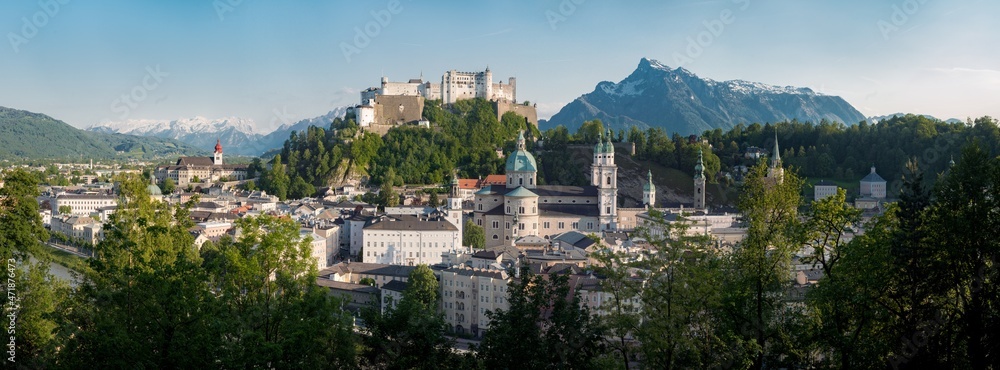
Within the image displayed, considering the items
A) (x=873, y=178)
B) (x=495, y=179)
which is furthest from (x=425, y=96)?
(x=873, y=178)

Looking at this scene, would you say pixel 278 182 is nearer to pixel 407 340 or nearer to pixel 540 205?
pixel 540 205

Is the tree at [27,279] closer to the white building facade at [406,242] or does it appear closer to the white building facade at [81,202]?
the white building facade at [406,242]

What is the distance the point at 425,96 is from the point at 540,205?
33837mm

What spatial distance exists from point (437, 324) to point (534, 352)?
1798 mm

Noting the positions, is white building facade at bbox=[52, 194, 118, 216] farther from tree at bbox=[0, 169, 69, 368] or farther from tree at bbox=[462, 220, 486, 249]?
tree at bbox=[0, 169, 69, 368]

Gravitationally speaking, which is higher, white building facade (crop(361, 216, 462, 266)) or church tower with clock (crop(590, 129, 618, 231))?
church tower with clock (crop(590, 129, 618, 231))

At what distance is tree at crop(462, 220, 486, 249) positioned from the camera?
57.6 m

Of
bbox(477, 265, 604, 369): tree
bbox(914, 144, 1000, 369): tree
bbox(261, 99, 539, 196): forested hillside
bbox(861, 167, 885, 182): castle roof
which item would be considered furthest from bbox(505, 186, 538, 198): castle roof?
bbox(914, 144, 1000, 369): tree

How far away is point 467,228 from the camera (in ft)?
193

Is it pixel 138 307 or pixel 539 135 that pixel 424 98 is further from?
pixel 138 307

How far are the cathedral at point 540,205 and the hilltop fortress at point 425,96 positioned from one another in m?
25.7

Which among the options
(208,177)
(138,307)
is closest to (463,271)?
(138,307)

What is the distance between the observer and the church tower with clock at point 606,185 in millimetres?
63362

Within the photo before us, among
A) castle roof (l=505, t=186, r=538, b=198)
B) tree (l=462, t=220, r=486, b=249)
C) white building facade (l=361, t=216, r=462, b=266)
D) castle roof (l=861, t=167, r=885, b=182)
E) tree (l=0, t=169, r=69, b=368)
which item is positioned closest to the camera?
tree (l=0, t=169, r=69, b=368)
